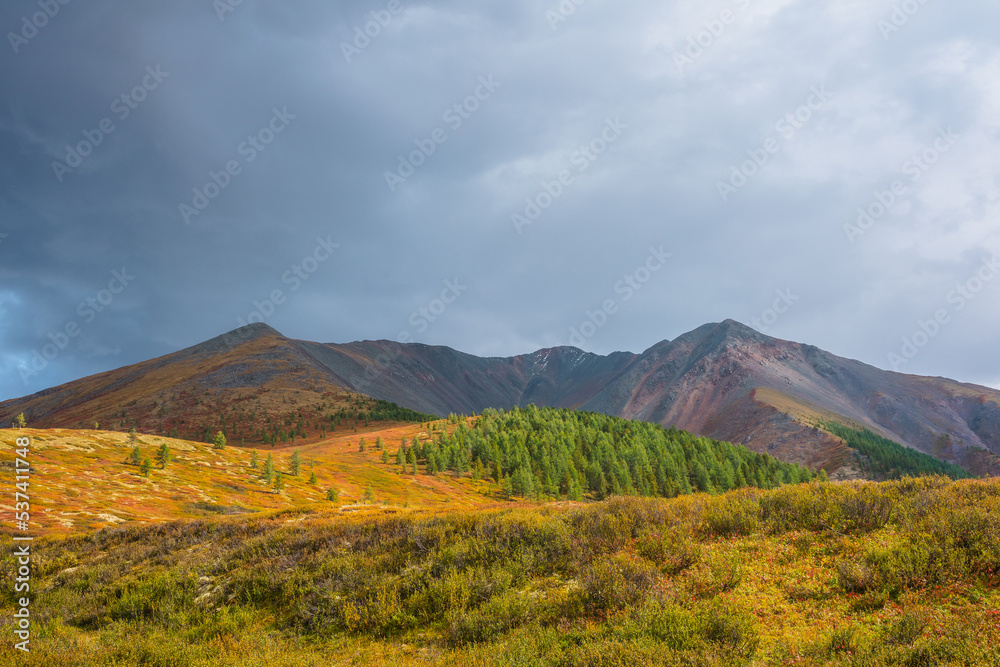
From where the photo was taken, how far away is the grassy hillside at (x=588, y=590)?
7.05 m

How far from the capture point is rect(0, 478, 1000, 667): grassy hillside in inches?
277

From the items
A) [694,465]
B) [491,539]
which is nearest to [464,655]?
[491,539]

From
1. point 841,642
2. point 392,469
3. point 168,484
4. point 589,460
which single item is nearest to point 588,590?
point 841,642

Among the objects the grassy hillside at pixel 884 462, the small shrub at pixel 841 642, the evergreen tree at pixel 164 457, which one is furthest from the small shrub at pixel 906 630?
the grassy hillside at pixel 884 462

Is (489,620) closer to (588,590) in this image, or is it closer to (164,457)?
(588,590)

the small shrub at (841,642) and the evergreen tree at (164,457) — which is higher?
the small shrub at (841,642)

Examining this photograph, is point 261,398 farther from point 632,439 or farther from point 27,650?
point 27,650

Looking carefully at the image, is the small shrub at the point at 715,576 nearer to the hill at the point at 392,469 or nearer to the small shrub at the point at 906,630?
the small shrub at the point at 906,630

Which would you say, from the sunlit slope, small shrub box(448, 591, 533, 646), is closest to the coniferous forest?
the sunlit slope

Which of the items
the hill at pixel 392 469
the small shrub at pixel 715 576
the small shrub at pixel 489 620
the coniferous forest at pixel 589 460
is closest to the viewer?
the small shrub at pixel 489 620

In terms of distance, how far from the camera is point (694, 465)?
110062 mm

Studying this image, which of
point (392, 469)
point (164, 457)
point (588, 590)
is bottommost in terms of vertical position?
point (392, 469)

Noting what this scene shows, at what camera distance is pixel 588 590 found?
8953 millimetres

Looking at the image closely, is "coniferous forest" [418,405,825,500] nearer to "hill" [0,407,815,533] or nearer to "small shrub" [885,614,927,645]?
"hill" [0,407,815,533]
